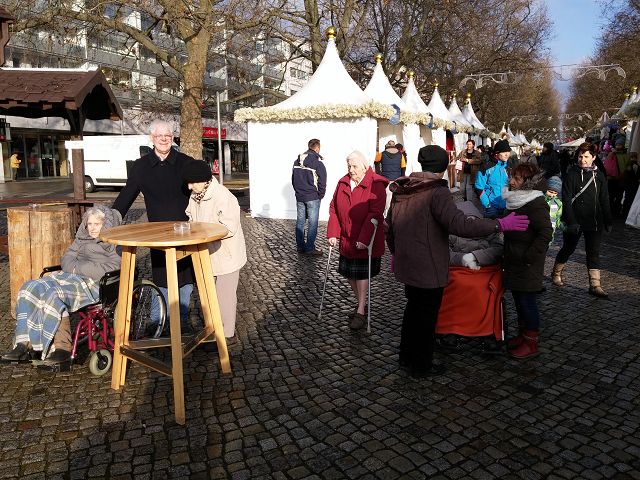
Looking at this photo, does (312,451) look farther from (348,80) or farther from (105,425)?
(348,80)

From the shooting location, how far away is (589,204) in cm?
625

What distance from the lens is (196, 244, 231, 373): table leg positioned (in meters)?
4.03

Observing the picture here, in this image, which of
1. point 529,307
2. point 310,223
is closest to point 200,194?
point 529,307

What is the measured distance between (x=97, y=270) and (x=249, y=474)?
7.78ft

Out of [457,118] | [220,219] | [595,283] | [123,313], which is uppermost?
[457,118]

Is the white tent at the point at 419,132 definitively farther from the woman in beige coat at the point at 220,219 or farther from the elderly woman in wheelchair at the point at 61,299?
the elderly woman in wheelchair at the point at 61,299

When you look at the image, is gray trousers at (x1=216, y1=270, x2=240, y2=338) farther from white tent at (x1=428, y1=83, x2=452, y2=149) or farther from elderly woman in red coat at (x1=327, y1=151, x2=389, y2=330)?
white tent at (x1=428, y1=83, x2=452, y2=149)

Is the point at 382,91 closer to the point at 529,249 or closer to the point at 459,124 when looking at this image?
the point at 459,124

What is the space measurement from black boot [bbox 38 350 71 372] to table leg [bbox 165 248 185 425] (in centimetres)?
117

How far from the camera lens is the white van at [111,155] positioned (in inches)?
965

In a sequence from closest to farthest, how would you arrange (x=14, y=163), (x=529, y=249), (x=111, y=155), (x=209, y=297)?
(x=209, y=297) → (x=529, y=249) → (x=111, y=155) → (x=14, y=163)

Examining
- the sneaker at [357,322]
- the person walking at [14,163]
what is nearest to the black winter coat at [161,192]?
the sneaker at [357,322]

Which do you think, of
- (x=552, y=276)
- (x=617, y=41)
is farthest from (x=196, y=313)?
(x=617, y=41)

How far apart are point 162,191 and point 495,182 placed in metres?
5.96
